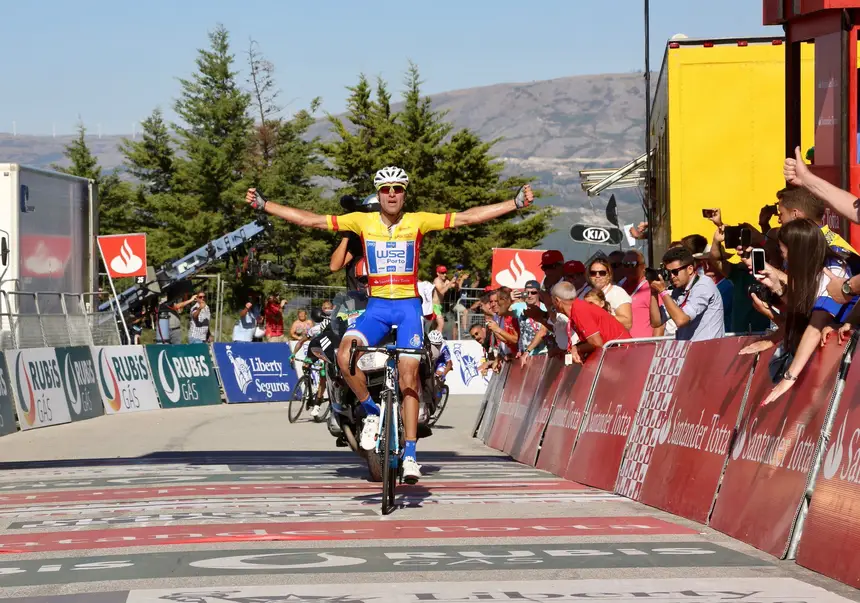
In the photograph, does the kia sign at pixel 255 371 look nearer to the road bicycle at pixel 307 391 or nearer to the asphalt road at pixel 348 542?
the road bicycle at pixel 307 391

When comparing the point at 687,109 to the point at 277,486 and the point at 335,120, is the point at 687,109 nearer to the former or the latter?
the point at 277,486

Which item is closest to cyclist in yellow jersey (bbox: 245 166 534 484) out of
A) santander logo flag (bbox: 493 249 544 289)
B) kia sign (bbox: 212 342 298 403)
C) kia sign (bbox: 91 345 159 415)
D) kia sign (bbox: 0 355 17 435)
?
kia sign (bbox: 0 355 17 435)

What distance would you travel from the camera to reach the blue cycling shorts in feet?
32.8

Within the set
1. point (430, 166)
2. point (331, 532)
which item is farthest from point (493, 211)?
point (430, 166)

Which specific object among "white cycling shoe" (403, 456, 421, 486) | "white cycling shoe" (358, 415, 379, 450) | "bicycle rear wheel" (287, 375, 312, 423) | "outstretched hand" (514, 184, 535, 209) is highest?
"outstretched hand" (514, 184, 535, 209)

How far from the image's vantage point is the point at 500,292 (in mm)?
17922

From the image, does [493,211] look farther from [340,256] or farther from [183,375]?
[183,375]

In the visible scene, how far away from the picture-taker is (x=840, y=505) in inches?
273

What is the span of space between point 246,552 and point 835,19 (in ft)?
23.1

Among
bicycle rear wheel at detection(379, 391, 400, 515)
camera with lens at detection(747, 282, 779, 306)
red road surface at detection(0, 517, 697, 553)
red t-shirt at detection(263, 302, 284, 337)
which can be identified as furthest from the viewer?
red t-shirt at detection(263, 302, 284, 337)

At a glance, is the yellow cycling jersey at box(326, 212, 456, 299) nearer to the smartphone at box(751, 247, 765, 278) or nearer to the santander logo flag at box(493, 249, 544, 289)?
the smartphone at box(751, 247, 765, 278)

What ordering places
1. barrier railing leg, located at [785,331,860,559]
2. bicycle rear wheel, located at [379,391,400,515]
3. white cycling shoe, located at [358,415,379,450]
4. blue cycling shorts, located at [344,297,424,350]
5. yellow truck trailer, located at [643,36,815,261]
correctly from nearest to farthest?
barrier railing leg, located at [785,331,860,559] < bicycle rear wheel, located at [379,391,400,515] < white cycling shoe, located at [358,415,379,450] < blue cycling shorts, located at [344,297,424,350] < yellow truck trailer, located at [643,36,815,261]

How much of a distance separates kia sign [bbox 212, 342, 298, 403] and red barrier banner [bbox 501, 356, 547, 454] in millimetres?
15962

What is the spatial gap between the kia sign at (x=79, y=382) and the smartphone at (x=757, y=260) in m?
17.7
